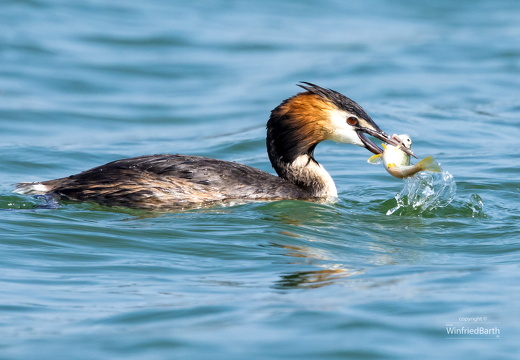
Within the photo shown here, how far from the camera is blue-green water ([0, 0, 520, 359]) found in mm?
6039

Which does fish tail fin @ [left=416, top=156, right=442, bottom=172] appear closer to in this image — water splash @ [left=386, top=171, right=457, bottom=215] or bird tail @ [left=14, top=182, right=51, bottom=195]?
water splash @ [left=386, top=171, right=457, bottom=215]

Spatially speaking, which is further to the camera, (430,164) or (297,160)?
(297,160)

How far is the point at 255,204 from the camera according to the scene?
902 centimetres

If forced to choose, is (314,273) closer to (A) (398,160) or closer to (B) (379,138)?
(A) (398,160)

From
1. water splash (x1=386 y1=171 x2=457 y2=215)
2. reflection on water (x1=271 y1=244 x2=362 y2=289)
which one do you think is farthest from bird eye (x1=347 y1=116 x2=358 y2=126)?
reflection on water (x1=271 y1=244 x2=362 y2=289)

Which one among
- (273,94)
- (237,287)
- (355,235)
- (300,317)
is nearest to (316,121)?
(355,235)

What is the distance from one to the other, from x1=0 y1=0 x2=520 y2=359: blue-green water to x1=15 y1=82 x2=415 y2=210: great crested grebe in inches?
7.6

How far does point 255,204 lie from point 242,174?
13.1 inches

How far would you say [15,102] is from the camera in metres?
15.8

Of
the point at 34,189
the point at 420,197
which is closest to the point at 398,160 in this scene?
the point at 420,197

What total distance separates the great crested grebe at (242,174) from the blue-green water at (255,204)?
0.19 metres

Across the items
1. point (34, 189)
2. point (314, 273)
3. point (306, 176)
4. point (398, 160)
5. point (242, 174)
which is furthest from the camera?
point (306, 176)

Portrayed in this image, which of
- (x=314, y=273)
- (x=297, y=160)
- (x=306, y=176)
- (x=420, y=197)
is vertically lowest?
(x=314, y=273)

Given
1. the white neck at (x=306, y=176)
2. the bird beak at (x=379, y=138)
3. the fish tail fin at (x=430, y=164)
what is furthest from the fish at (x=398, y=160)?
the white neck at (x=306, y=176)
